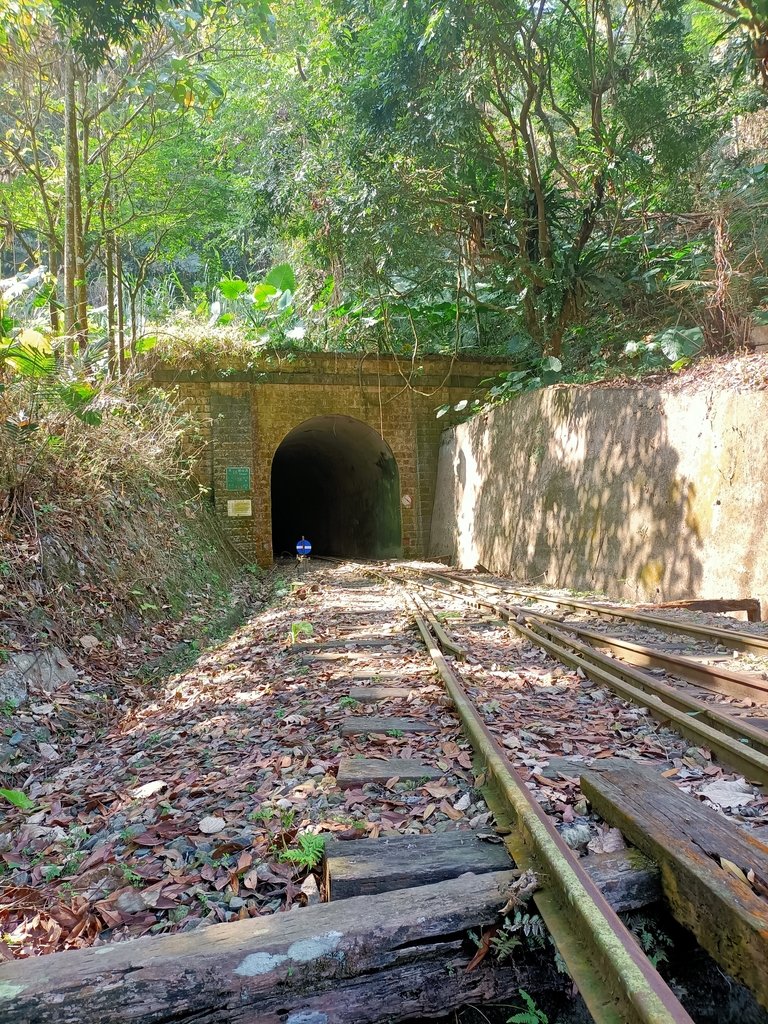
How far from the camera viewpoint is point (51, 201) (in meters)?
11.5

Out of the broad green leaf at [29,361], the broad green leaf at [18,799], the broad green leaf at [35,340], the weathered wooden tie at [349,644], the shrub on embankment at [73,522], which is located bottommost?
the broad green leaf at [18,799]

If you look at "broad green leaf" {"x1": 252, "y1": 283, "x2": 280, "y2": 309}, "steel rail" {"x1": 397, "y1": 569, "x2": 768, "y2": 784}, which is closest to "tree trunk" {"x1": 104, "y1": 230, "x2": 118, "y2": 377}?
"broad green leaf" {"x1": 252, "y1": 283, "x2": 280, "y2": 309}

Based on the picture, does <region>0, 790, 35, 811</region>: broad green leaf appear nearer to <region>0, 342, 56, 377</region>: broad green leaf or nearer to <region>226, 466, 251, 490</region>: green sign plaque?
<region>0, 342, 56, 377</region>: broad green leaf

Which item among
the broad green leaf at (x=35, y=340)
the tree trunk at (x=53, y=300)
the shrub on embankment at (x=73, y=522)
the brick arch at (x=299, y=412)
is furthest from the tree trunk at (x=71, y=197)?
the brick arch at (x=299, y=412)

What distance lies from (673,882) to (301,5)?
62.9 feet

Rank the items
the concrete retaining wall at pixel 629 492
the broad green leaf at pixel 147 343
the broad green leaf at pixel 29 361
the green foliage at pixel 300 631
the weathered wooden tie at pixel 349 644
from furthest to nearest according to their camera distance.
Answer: the broad green leaf at pixel 147 343 < the concrete retaining wall at pixel 629 492 < the green foliage at pixel 300 631 < the broad green leaf at pixel 29 361 < the weathered wooden tie at pixel 349 644

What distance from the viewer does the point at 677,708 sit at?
376cm

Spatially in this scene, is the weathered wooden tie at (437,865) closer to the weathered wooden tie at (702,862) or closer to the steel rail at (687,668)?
the weathered wooden tie at (702,862)

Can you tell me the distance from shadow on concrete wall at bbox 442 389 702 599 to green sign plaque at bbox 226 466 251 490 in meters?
4.96

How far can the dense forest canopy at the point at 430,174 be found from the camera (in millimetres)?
9336

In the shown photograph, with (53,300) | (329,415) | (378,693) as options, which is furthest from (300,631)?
(329,415)

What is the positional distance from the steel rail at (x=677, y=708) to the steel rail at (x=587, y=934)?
116 centimetres

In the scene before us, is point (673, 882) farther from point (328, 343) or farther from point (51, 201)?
point (328, 343)

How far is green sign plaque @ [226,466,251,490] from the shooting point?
47.9 ft
